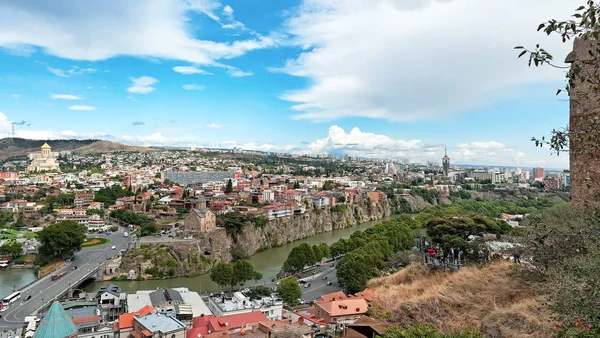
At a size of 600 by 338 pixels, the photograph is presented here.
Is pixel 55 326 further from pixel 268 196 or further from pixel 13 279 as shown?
pixel 268 196

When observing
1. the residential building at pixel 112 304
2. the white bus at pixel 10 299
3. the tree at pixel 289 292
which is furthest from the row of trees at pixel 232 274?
the white bus at pixel 10 299

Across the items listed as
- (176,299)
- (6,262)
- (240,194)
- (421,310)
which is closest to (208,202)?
(240,194)

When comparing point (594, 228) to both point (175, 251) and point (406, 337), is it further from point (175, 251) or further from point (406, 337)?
point (175, 251)

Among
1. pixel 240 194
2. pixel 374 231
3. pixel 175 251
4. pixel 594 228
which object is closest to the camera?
pixel 594 228

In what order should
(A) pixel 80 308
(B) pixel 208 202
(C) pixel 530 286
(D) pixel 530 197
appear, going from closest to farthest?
(C) pixel 530 286 → (A) pixel 80 308 → (B) pixel 208 202 → (D) pixel 530 197

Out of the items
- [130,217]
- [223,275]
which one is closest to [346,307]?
[223,275]

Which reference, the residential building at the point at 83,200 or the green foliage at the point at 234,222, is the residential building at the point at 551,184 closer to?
the green foliage at the point at 234,222
